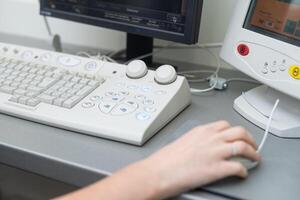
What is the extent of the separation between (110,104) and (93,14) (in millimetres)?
328

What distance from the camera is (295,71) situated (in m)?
0.73

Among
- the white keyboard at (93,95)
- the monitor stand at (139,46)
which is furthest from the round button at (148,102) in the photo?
the monitor stand at (139,46)

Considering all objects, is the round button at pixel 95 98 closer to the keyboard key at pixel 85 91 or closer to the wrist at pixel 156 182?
the keyboard key at pixel 85 91

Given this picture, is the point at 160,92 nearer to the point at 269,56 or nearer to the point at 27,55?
the point at 269,56

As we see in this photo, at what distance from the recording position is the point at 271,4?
2.62 ft

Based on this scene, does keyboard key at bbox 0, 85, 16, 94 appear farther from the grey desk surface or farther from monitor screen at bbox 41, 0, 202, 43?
monitor screen at bbox 41, 0, 202, 43

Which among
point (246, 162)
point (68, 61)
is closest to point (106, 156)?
point (246, 162)

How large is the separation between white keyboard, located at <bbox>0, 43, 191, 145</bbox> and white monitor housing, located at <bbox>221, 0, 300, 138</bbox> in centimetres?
12

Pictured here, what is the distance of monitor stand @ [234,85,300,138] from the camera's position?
2.46ft

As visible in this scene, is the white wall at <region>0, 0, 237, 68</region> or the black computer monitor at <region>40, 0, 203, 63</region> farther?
the white wall at <region>0, 0, 237, 68</region>

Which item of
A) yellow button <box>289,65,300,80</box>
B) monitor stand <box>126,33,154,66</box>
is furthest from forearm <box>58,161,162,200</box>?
monitor stand <box>126,33,154,66</box>

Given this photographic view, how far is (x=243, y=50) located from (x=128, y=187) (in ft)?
1.26

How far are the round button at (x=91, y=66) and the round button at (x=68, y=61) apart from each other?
0.02 meters

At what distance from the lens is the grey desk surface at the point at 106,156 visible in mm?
592
